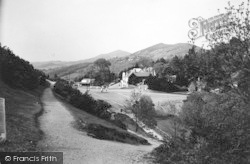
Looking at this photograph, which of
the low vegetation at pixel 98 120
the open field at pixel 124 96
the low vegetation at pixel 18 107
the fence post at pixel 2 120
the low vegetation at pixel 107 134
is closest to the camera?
the fence post at pixel 2 120

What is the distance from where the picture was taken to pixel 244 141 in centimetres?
1023

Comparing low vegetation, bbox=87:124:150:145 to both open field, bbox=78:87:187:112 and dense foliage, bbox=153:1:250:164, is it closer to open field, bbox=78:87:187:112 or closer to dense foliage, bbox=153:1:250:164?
dense foliage, bbox=153:1:250:164

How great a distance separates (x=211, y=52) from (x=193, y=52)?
3.15ft

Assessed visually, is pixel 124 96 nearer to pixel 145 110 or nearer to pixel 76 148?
pixel 145 110

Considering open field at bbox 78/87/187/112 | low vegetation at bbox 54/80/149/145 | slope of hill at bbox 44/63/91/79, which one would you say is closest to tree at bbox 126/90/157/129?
open field at bbox 78/87/187/112

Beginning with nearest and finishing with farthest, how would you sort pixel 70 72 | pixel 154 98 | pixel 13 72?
pixel 13 72 < pixel 154 98 < pixel 70 72

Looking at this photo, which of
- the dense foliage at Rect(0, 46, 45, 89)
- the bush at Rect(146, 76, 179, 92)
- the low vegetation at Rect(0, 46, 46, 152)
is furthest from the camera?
the bush at Rect(146, 76, 179, 92)

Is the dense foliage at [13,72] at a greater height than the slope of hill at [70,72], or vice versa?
the slope of hill at [70,72]

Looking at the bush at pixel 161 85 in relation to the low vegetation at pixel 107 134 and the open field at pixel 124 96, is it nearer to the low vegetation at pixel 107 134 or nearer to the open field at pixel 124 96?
the open field at pixel 124 96

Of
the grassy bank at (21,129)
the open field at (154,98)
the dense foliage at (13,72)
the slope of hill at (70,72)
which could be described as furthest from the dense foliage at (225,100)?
the slope of hill at (70,72)

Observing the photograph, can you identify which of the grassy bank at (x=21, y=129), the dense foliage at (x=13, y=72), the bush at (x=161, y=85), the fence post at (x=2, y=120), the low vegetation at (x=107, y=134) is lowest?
the low vegetation at (x=107, y=134)

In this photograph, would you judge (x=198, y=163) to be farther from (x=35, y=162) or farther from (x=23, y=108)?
(x=23, y=108)

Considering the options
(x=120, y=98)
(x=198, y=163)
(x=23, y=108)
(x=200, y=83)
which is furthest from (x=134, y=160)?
(x=120, y=98)

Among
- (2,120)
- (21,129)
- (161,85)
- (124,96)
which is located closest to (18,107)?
(21,129)
